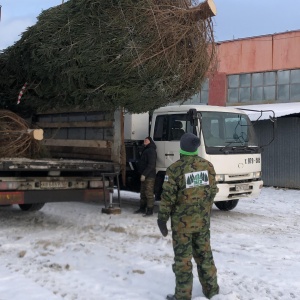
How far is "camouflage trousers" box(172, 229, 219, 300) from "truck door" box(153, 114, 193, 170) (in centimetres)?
430

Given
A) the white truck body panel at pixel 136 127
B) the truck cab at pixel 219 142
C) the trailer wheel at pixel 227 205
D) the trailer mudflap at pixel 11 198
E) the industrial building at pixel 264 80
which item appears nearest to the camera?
the trailer mudflap at pixel 11 198

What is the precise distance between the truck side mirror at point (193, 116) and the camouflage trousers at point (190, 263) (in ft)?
13.4

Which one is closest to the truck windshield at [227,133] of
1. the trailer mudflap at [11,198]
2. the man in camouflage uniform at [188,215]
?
the trailer mudflap at [11,198]

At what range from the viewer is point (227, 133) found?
336 inches

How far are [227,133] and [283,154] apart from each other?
6578mm

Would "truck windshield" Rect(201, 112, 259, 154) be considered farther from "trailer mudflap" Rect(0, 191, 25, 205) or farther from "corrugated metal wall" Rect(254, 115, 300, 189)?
"corrugated metal wall" Rect(254, 115, 300, 189)

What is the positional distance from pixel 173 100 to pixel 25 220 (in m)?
3.20

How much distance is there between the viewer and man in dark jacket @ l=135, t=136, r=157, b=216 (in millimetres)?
8352

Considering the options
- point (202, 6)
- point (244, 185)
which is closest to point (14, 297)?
point (202, 6)

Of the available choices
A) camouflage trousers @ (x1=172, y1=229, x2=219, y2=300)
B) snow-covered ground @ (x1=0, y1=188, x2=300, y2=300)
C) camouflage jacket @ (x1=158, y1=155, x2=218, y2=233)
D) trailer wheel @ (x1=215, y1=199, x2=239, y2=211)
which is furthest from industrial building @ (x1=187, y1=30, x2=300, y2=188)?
camouflage jacket @ (x1=158, y1=155, x2=218, y2=233)

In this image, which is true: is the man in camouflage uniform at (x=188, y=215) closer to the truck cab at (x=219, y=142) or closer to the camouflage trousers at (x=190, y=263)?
the camouflage trousers at (x=190, y=263)

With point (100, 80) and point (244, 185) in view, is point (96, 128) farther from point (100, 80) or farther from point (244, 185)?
point (244, 185)

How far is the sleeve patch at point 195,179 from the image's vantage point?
402 cm

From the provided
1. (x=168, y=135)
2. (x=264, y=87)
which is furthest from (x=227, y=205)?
(x=264, y=87)
